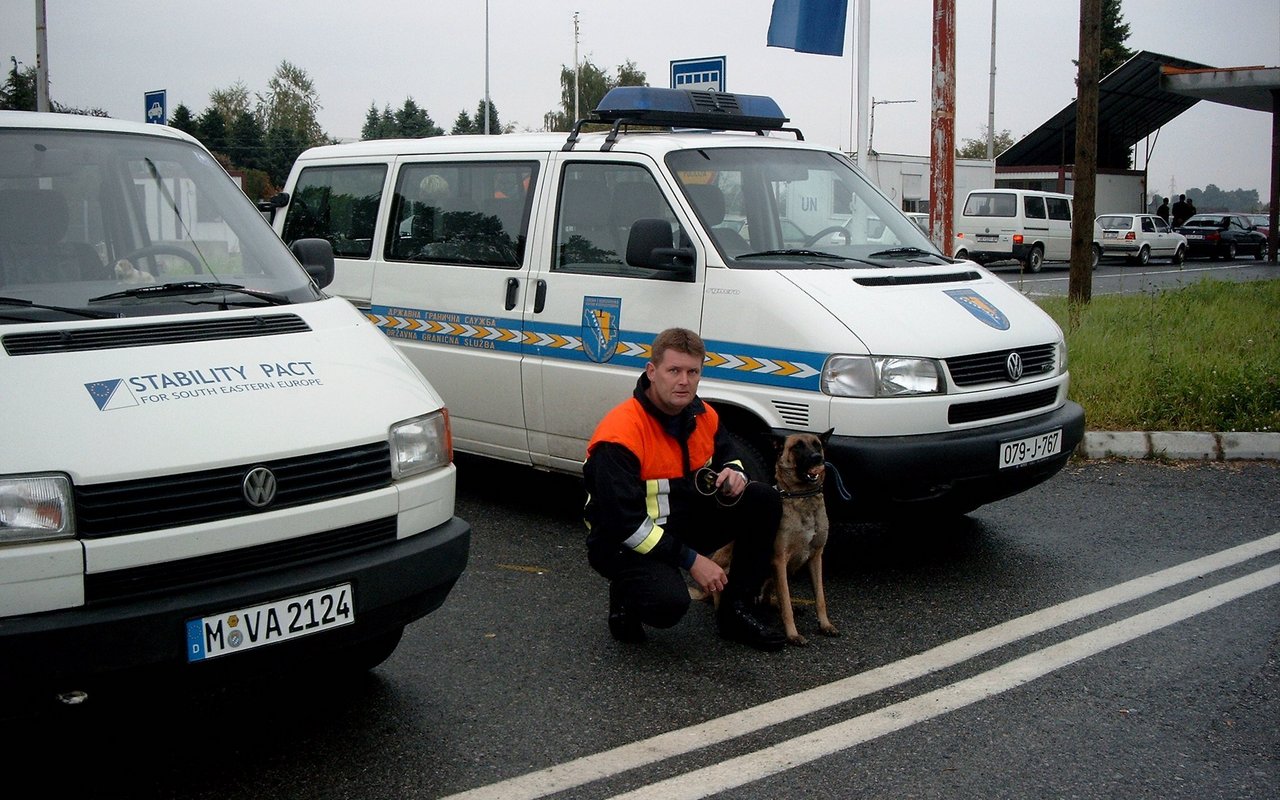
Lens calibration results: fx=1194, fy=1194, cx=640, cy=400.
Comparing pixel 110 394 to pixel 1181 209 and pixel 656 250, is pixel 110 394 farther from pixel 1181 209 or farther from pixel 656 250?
pixel 1181 209

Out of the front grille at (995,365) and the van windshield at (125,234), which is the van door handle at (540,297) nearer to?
the van windshield at (125,234)

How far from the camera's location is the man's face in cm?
452

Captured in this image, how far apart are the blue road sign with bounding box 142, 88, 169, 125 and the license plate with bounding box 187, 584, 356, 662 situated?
1235 centimetres

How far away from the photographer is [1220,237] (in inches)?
1615

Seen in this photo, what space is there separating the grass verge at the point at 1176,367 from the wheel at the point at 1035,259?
17.7m

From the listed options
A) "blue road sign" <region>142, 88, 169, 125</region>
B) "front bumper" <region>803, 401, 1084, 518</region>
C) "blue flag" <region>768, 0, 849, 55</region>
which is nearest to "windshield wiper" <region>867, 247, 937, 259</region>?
"front bumper" <region>803, 401, 1084, 518</region>

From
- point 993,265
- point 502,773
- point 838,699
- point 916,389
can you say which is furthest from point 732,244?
point 993,265

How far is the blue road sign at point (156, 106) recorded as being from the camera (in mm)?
14375

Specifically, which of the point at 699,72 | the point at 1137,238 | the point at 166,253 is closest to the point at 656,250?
the point at 166,253

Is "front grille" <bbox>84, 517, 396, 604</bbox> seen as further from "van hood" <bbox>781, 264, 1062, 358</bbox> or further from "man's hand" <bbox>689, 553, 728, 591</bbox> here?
"van hood" <bbox>781, 264, 1062, 358</bbox>

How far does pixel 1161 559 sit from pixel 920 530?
124 cm

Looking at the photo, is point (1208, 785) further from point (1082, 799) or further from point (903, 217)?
point (903, 217)

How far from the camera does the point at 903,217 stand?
6750 millimetres

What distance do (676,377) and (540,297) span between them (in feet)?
6.67
